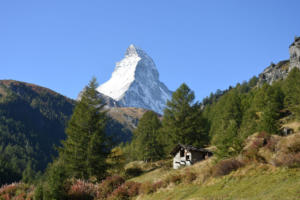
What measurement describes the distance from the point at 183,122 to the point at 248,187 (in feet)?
77.0

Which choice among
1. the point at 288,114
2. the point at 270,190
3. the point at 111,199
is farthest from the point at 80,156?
the point at 288,114

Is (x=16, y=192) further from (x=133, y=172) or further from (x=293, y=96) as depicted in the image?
(x=293, y=96)

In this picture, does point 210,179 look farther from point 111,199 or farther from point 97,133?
point 97,133

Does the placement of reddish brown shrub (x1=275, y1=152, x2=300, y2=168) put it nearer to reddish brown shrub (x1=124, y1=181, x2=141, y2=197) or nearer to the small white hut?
reddish brown shrub (x1=124, y1=181, x2=141, y2=197)

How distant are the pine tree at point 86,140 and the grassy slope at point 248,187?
419 inches

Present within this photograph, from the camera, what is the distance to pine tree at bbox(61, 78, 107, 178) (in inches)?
1144

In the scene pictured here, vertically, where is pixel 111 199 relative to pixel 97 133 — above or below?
below

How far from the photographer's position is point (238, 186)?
1623cm

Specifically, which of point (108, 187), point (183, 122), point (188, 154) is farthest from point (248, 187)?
point (183, 122)

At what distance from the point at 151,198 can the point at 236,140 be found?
30.0ft

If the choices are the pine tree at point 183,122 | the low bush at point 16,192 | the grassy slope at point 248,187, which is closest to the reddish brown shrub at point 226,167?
the grassy slope at point 248,187

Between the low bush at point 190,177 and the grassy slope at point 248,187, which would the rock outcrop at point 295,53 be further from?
the grassy slope at point 248,187

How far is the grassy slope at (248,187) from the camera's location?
1341 cm

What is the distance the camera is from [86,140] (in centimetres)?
3027
